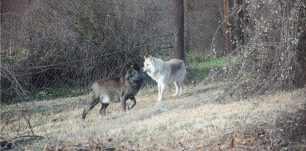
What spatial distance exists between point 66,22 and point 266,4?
8816 mm

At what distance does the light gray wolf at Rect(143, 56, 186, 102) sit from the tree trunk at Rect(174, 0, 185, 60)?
127cm

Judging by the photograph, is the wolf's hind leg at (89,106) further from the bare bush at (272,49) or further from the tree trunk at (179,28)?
the tree trunk at (179,28)

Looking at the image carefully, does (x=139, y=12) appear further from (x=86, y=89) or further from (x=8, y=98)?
(x=8, y=98)

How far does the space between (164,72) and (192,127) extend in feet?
20.3

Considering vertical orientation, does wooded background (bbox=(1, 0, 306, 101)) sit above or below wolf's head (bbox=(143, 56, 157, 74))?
above

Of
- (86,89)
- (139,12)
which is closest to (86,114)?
(86,89)

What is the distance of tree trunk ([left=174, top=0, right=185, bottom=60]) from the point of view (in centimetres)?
1688

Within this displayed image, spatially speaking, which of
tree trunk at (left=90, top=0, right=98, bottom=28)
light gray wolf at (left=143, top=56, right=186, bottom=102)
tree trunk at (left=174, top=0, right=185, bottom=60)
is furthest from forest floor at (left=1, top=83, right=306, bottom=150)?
tree trunk at (left=90, top=0, right=98, bottom=28)

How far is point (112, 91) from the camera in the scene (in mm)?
13500

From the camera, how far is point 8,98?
14977 mm

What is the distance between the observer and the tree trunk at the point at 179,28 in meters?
16.9

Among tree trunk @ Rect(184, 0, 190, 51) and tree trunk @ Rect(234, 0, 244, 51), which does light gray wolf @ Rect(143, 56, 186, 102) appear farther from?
tree trunk @ Rect(184, 0, 190, 51)

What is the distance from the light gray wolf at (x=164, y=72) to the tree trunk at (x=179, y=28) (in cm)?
127

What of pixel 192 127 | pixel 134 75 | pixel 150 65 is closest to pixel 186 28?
pixel 150 65
